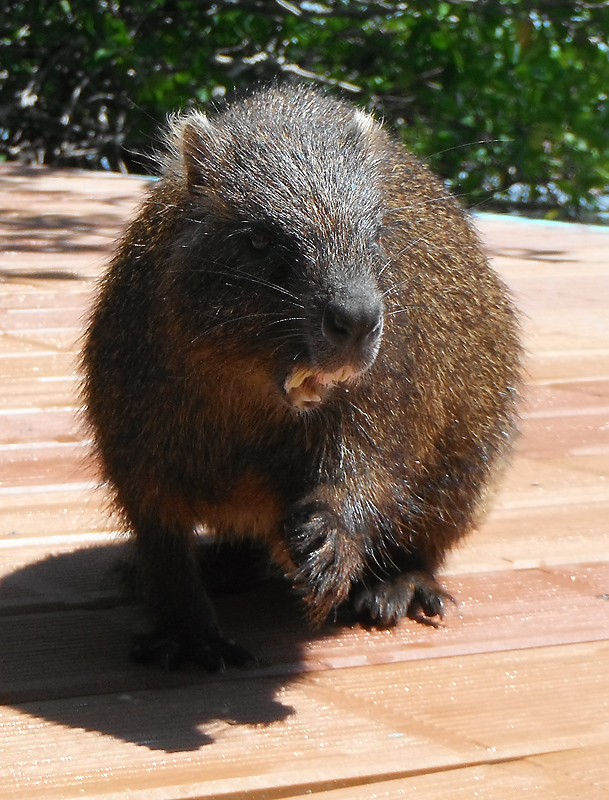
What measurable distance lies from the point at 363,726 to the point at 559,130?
7631mm

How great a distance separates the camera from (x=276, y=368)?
8.64ft

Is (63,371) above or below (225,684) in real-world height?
above

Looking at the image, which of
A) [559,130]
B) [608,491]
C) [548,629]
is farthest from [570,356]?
[559,130]

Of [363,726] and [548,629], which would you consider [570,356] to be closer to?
[548,629]

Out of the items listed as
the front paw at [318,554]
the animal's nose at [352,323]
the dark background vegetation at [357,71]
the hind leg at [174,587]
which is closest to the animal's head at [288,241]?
the animal's nose at [352,323]

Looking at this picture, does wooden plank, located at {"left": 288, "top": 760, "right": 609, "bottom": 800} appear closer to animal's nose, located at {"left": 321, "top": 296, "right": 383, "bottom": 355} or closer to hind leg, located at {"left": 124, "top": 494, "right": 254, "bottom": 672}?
hind leg, located at {"left": 124, "top": 494, "right": 254, "bottom": 672}

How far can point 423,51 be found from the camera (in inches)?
382

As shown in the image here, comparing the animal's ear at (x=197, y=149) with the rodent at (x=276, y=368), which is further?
the animal's ear at (x=197, y=149)

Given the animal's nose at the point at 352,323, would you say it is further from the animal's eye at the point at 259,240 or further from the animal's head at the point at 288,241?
the animal's eye at the point at 259,240

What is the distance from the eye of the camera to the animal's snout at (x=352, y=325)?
2381 mm

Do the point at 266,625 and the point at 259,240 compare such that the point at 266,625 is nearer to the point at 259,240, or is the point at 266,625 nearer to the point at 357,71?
the point at 259,240

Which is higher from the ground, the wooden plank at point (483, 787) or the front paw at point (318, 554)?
the front paw at point (318, 554)

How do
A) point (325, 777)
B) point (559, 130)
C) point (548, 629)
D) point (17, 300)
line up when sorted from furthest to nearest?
point (559, 130), point (17, 300), point (548, 629), point (325, 777)

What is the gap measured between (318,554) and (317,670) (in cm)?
28
